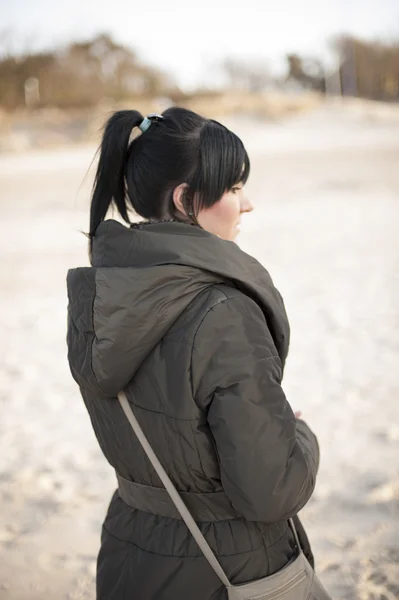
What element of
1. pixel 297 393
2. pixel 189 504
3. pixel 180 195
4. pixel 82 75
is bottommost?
pixel 297 393

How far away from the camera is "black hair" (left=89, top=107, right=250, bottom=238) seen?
1.49 m

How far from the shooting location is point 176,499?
1.43m

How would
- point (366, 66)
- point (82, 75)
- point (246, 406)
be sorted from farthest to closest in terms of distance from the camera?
point (366, 66) < point (82, 75) < point (246, 406)

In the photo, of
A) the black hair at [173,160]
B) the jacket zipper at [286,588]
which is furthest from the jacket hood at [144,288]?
the jacket zipper at [286,588]

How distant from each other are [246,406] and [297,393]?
3804 mm

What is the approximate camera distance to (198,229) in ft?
4.62

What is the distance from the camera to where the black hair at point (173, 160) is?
149 cm

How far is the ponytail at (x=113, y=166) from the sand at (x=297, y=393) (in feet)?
6.13

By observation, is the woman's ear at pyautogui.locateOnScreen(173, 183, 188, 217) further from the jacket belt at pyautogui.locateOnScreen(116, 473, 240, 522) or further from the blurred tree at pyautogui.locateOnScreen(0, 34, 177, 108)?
the blurred tree at pyautogui.locateOnScreen(0, 34, 177, 108)

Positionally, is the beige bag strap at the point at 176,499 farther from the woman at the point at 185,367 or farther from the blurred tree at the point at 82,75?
the blurred tree at the point at 82,75

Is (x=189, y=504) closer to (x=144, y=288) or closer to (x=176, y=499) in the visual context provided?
(x=176, y=499)

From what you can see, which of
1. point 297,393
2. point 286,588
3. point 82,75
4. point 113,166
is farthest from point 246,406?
point 82,75

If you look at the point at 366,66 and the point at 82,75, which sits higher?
the point at 82,75

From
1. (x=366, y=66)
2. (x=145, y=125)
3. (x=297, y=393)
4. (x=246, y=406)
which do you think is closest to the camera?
(x=246, y=406)
